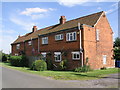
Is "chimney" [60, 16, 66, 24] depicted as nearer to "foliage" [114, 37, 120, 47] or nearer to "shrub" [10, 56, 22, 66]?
"foliage" [114, 37, 120, 47]

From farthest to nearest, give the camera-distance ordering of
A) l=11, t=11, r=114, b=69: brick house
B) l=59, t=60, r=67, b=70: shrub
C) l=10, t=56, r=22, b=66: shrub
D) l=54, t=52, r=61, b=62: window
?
l=10, t=56, r=22, b=66: shrub → l=54, t=52, r=61, b=62: window → l=59, t=60, r=67, b=70: shrub → l=11, t=11, r=114, b=69: brick house

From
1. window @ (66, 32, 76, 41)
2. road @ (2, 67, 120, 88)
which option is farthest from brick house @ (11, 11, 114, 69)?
road @ (2, 67, 120, 88)

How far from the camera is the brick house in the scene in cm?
1919

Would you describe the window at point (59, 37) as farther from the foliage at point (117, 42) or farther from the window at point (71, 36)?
the foliage at point (117, 42)

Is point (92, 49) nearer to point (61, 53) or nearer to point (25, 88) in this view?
point (61, 53)

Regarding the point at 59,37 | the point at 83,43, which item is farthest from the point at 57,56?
the point at 83,43

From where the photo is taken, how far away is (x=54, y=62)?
75.3 ft

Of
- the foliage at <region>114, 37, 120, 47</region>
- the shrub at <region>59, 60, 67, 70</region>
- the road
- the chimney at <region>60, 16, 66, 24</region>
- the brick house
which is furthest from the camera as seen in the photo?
the chimney at <region>60, 16, 66, 24</region>

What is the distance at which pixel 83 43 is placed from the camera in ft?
61.8

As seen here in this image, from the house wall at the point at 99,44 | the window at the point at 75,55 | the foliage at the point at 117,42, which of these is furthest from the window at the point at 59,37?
the foliage at the point at 117,42

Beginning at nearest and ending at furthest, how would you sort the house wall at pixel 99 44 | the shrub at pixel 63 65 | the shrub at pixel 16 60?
the house wall at pixel 99 44 < the shrub at pixel 63 65 < the shrub at pixel 16 60

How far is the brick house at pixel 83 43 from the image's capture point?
63.0ft

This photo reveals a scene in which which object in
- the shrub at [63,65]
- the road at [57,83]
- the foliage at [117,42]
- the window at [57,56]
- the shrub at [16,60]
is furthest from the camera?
the shrub at [16,60]

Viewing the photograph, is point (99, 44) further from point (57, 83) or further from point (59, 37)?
point (57, 83)
